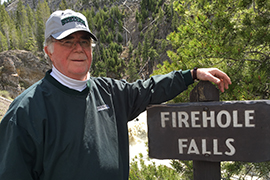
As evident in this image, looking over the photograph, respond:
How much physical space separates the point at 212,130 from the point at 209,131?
0.02 m

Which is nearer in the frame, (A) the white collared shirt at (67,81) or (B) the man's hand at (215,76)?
(A) the white collared shirt at (67,81)

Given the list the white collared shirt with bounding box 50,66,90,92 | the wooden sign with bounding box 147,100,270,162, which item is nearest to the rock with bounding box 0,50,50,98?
the white collared shirt with bounding box 50,66,90,92

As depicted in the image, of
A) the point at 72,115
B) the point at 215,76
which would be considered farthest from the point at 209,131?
the point at 72,115

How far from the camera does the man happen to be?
1.38m

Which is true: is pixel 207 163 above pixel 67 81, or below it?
below

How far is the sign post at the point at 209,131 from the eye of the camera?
1.68 m

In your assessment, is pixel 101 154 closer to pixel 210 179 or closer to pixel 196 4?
pixel 210 179

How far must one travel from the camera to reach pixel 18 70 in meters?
37.0

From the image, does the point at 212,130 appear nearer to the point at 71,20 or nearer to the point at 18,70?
the point at 71,20

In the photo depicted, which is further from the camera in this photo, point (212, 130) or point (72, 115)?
point (212, 130)

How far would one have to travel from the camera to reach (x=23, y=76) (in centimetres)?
3784

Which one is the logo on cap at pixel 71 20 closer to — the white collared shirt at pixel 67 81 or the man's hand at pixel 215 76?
the white collared shirt at pixel 67 81

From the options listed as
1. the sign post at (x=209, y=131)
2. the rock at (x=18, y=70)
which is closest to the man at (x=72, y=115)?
the sign post at (x=209, y=131)

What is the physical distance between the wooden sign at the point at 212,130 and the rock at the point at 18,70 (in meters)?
35.1
